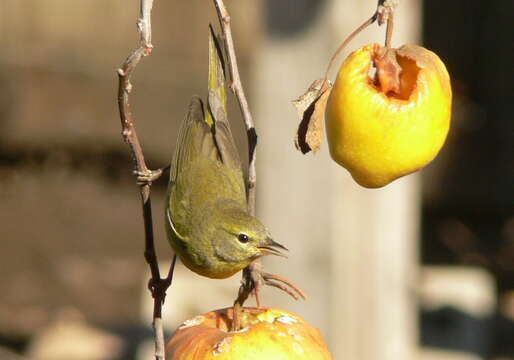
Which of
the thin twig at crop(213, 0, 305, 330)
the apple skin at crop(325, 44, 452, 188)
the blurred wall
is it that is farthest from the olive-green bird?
the blurred wall

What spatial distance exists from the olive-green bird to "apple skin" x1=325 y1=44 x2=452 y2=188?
0.55 metres

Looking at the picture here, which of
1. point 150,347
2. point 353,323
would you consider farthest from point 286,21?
point 150,347

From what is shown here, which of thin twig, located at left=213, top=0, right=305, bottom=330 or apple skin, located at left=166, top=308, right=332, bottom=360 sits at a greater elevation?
thin twig, located at left=213, top=0, right=305, bottom=330

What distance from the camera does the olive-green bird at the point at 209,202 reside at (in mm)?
2283

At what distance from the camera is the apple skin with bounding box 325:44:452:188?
1730 millimetres

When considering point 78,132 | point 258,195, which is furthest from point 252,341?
point 78,132

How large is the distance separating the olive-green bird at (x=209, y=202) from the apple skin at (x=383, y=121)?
548 millimetres

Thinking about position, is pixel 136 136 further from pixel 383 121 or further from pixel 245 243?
pixel 245 243

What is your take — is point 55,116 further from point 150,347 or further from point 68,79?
point 150,347

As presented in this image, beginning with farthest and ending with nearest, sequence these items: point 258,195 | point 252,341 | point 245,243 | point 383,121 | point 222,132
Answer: point 258,195 < point 222,132 < point 245,243 < point 252,341 < point 383,121

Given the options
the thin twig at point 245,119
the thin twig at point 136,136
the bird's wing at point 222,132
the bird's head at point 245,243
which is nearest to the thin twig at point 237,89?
the thin twig at point 245,119

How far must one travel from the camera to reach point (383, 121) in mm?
1732

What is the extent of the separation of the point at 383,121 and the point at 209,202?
34.7 inches

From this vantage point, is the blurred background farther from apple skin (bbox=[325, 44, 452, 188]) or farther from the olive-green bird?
apple skin (bbox=[325, 44, 452, 188])
